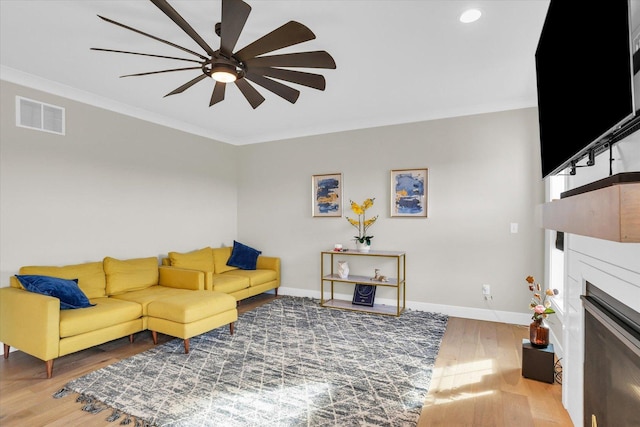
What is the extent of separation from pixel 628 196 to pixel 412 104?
3.74 m

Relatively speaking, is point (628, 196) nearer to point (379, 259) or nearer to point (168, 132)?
point (379, 259)

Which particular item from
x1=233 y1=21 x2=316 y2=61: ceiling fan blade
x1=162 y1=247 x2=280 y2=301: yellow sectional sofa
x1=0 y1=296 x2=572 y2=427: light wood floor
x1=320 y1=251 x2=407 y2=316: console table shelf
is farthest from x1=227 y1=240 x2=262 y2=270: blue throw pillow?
x1=233 y1=21 x2=316 y2=61: ceiling fan blade

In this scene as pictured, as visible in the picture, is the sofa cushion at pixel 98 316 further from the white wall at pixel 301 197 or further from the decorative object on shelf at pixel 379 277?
the decorative object on shelf at pixel 379 277

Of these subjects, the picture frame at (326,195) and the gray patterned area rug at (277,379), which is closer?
the gray patterned area rug at (277,379)

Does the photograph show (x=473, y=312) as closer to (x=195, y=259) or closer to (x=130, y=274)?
(x=195, y=259)

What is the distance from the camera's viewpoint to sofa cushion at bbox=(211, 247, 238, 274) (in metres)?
5.06

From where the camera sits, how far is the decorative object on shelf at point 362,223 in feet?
15.3

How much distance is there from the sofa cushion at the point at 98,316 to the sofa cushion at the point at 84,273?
16 cm

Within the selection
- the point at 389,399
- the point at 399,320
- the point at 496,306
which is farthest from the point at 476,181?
the point at 389,399

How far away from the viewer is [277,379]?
2.64 metres

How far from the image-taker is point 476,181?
4.23 metres

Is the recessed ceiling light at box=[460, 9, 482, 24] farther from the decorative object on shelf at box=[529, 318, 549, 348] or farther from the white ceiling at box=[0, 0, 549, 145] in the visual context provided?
the decorative object on shelf at box=[529, 318, 549, 348]

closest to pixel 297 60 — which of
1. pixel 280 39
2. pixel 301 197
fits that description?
pixel 280 39

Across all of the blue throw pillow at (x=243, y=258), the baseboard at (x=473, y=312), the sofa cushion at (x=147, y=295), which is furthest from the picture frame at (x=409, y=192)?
the sofa cushion at (x=147, y=295)
